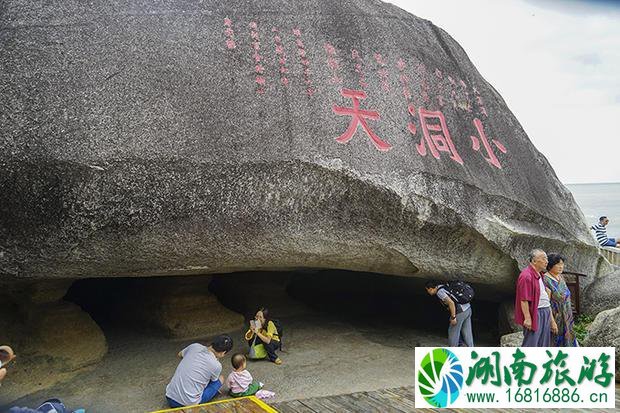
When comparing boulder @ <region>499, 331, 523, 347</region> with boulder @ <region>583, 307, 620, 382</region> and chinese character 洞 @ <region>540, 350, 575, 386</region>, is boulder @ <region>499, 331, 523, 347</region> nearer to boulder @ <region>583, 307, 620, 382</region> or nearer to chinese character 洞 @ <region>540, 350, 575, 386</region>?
boulder @ <region>583, 307, 620, 382</region>

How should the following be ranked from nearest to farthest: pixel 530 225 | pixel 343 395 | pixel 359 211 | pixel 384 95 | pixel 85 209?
pixel 85 209 → pixel 343 395 → pixel 359 211 → pixel 384 95 → pixel 530 225

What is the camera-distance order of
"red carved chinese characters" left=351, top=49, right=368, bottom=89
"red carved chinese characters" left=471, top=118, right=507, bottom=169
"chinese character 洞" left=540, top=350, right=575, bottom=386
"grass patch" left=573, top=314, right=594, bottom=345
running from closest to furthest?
"chinese character 洞" left=540, top=350, right=575, bottom=386 < "red carved chinese characters" left=351, top=49, right=368, bottom=89 < "red carved chinese characters" left=471, top=118, right=507, bottom=169 < "grass patch" left=573, top=314, right=594, bottom=345

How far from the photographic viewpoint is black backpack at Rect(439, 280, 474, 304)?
5.88 meters

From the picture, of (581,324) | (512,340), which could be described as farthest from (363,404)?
(581,324)

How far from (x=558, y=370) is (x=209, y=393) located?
9.40 ft

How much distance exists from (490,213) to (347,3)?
291 cm

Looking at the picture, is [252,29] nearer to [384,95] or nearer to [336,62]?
[336,62]

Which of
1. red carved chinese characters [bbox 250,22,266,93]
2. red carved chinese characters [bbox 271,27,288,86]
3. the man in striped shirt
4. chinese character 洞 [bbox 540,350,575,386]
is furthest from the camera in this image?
the man in striped shirt

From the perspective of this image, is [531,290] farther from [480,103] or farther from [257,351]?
[480,103]

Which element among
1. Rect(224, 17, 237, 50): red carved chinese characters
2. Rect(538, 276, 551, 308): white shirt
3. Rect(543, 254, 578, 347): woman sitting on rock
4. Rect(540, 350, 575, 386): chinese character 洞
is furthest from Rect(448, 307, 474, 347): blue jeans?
Rect(224, 17, 237, 50): red carved chinese characters

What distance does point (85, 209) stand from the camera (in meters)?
4.62

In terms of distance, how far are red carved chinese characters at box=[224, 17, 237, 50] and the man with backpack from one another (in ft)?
10.8

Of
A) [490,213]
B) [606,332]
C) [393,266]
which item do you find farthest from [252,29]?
[606,332]

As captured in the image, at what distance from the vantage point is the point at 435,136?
6.16m
